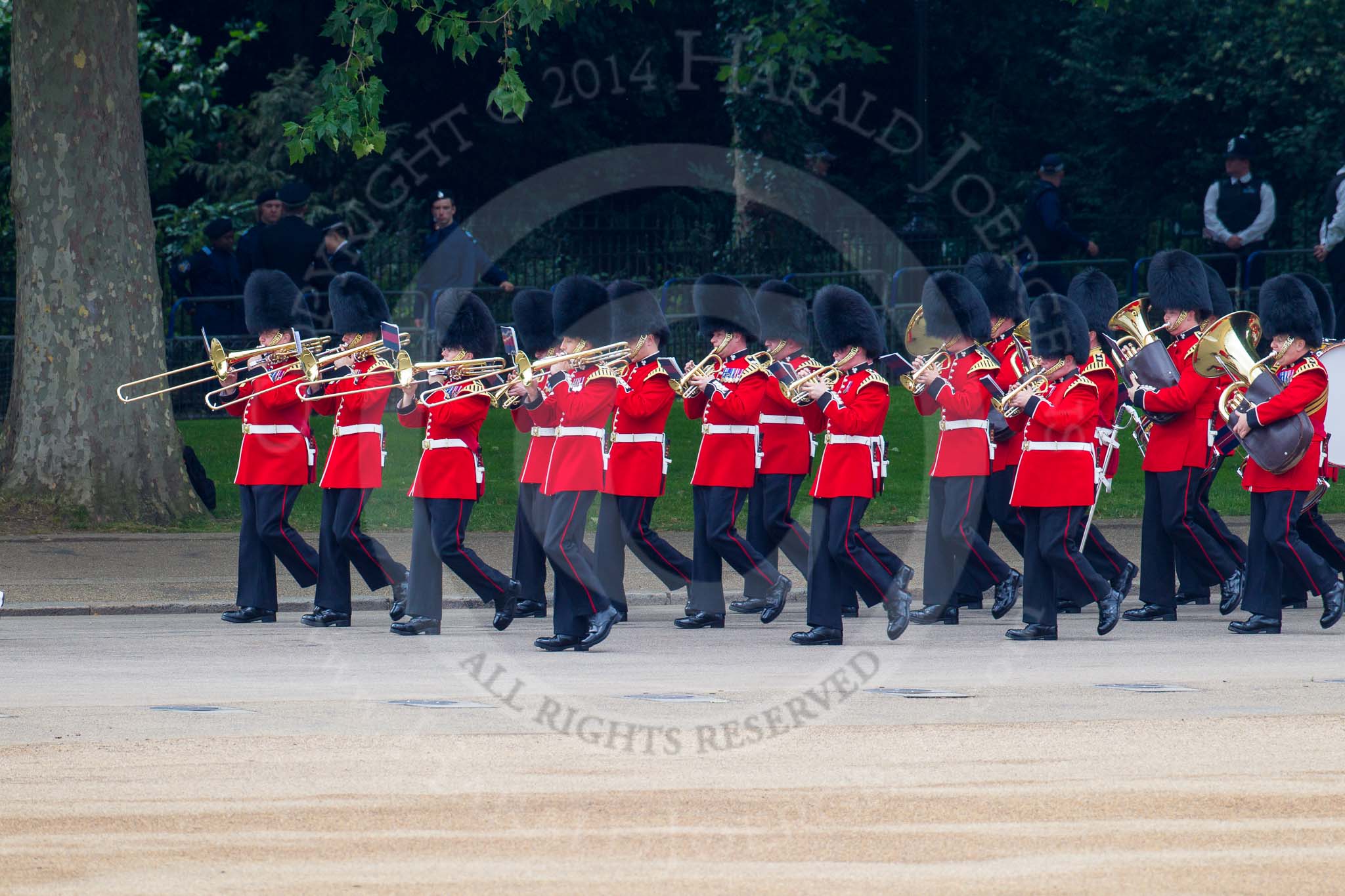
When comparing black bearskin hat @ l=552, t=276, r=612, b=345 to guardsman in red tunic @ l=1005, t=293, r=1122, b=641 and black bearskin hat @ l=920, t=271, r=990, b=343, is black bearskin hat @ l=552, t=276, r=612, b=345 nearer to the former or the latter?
black bearskin hat @ l=920, t=271, r=990, b=343

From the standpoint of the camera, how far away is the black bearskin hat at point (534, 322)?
9.78m

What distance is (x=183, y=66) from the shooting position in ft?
61.6

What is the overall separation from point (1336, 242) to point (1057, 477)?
696 centimetres

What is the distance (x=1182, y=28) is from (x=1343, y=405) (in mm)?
14804

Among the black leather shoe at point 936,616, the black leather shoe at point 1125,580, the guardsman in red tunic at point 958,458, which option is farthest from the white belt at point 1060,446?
the black leather shoe at point 1125,580

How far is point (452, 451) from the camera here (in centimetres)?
905

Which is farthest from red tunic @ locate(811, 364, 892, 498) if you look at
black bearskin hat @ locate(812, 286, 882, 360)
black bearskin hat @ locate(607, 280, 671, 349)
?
black bearskin hat @ locate(607, 280, 671, 349)

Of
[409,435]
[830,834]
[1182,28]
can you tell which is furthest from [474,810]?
[1182,28]

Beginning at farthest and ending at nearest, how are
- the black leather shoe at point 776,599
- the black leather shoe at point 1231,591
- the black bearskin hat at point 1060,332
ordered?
the black leather shoe at point 1231,591 → the black leather shoe at point 776,599 → the black bearskin hat at point 1060,332

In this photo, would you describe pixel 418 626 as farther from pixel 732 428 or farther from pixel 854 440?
pixel 854 440

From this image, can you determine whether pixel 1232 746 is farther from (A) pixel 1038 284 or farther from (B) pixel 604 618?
(A) pixel 1038 284

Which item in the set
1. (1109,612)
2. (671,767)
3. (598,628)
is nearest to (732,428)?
(598,628)

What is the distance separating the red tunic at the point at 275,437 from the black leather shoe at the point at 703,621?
1742 millimetres

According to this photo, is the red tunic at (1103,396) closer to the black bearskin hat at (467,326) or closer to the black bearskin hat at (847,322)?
the black bearskin hat at (847,322)
